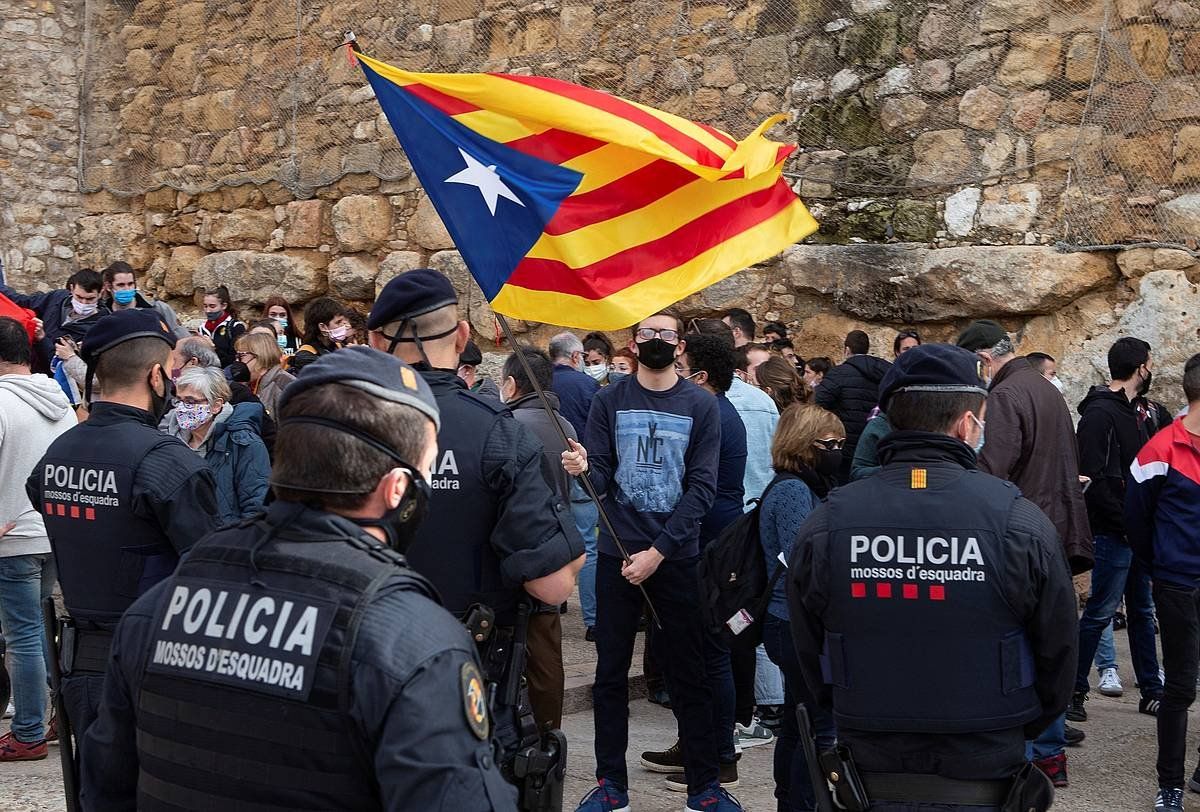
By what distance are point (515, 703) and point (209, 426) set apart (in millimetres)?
2975

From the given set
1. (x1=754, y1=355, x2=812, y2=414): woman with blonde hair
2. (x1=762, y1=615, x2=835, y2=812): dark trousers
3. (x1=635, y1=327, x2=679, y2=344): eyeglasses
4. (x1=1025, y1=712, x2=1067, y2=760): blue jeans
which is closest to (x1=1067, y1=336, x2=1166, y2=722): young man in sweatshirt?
(x1=1025, y1=712, x2=1067, y2=760): blue jeans

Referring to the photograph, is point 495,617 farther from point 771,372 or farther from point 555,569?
point 771,372

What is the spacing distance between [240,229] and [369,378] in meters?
11.9

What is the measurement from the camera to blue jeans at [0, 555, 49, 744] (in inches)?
223

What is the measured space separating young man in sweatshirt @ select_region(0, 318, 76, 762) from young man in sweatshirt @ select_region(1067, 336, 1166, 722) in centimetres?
495

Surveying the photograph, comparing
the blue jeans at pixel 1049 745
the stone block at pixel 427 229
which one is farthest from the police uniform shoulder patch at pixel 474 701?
the stone block at pixel 427 229

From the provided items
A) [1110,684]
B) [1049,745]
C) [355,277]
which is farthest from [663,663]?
[355,277]

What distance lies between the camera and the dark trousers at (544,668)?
4.47m

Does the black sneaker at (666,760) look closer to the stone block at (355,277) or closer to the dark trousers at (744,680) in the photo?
the dark trousers at (744,680)

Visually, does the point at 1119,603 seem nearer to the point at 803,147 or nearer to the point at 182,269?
the point at 803,147

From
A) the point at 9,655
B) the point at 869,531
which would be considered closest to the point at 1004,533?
the point at 869,531

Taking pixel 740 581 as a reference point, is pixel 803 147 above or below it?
above

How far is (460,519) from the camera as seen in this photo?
3676mm

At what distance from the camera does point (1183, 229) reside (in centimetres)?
809
